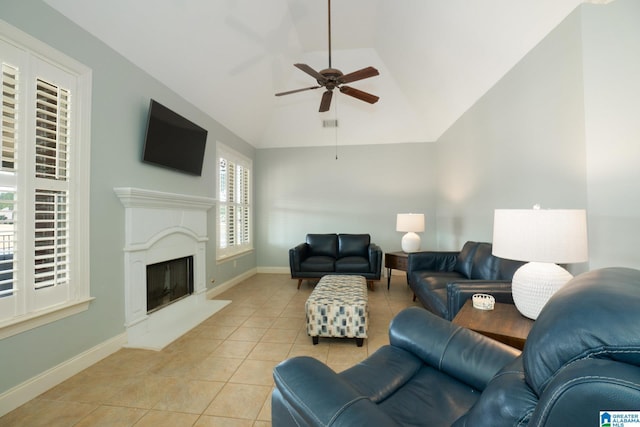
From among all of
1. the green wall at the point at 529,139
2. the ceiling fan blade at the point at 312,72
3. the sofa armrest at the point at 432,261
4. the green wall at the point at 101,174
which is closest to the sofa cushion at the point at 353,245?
the sofa armrest at the point at 432,261

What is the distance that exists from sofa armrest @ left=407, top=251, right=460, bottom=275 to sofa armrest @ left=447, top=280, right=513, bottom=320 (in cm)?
137

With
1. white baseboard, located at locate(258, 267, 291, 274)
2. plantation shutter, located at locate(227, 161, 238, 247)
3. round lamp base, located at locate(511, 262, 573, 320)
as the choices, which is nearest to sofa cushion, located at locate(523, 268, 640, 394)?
round lamp base, located at locate(511, 262, 573, 320)

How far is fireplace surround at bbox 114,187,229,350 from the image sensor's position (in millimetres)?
2576

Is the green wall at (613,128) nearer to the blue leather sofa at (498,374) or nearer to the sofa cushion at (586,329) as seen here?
the blue leather sofa at (498,374)

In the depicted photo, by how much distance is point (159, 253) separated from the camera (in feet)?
9.75

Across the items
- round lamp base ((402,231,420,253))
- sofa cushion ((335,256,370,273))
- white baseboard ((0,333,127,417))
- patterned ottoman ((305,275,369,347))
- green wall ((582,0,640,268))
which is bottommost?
white baseboard ((0,333,127,417))

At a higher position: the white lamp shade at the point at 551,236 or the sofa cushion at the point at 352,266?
the white lamp shade at the point at 551,236

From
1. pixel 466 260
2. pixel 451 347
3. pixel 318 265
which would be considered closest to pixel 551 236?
pixel 451 347

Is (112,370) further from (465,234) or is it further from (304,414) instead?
(465,234)

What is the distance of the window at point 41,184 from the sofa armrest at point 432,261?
3.50 metres

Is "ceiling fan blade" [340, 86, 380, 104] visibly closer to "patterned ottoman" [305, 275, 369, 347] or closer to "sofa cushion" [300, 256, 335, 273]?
"patterned ottoman" [305, 275, 369, 347]

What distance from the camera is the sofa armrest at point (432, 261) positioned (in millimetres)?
3637

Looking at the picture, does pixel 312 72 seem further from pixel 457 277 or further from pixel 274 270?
pixel 274 270

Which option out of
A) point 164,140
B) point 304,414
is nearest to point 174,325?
point 164,140
